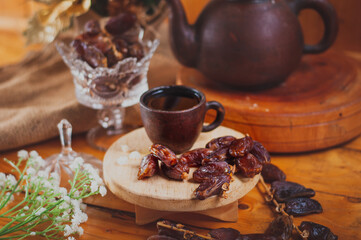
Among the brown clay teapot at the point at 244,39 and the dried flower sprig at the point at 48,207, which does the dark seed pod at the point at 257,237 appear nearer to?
the dried flower sprig at the point at 48,207

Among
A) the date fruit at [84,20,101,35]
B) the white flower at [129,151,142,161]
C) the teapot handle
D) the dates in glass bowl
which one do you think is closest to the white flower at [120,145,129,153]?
the white flower at [129,151,142,161]

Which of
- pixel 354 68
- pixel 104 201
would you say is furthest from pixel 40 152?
pixel 354 68

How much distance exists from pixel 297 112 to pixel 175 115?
0.89 feet

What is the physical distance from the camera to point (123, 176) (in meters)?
0.70

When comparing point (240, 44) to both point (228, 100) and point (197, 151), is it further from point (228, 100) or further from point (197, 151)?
point (197, 151)

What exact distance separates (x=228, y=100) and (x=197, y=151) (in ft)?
0.73

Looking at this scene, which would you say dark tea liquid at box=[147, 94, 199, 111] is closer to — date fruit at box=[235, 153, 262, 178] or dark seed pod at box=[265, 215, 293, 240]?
date fruit at box=[235, 153, 262, 178]

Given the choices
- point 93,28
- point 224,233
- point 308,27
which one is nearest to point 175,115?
point 224,233

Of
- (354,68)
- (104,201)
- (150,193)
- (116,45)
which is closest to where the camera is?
(150,193)

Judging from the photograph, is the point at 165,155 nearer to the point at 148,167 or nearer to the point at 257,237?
the point at 148,167

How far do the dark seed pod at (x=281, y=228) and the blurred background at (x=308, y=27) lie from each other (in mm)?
770

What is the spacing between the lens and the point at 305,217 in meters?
0.71

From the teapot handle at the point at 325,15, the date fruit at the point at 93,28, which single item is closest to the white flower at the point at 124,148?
the date fruit at the point at 93,28

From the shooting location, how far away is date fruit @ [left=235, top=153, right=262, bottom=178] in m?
0.69
